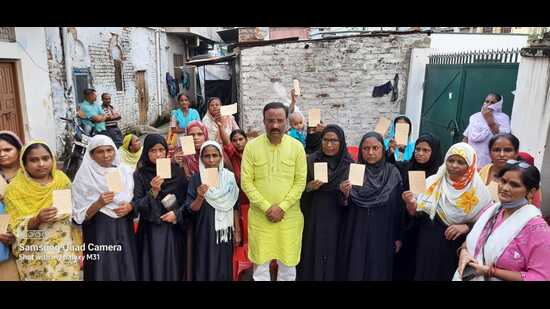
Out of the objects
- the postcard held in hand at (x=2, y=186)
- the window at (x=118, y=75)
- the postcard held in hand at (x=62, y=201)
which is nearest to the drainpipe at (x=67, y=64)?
the window at (x=118, y=75)

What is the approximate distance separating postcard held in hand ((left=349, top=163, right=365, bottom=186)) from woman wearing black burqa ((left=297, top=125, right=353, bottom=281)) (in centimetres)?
20

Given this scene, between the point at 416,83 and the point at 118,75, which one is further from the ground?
the point at 118,75

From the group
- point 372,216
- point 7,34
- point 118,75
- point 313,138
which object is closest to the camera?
point 372,216

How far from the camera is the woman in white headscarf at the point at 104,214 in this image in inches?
103

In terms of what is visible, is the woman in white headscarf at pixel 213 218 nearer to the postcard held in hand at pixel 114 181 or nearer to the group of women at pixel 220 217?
the group of women at pixel 220 217

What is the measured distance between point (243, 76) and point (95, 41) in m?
4.24

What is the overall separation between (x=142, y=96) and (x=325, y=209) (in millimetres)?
11157

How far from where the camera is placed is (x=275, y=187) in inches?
114

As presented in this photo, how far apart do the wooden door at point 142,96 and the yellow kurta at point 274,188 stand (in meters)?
10.4

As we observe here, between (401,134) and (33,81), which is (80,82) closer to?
(33,81)

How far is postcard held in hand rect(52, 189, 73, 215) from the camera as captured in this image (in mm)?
2377

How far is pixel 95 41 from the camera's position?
9.23 m

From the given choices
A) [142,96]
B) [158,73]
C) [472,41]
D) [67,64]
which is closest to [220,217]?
[67,64]
